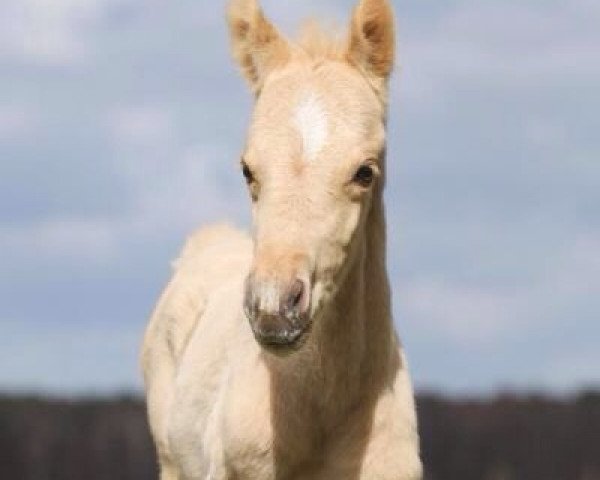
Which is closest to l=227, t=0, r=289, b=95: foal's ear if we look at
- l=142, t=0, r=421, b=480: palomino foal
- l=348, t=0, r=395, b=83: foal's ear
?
l=142, t=0, r=421, b=480: palomino foal

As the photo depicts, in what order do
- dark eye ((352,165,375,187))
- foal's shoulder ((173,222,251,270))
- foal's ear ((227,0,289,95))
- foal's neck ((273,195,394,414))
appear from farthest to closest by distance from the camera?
1. foal's shoulder ((173,222,251,270))
2. foal's ear ((227,0,289,95))
3. foal's neck ((273,195,394,414))
4. dark eye ((352,165,375,187))

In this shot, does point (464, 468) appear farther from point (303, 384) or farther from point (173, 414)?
point (303, 384)

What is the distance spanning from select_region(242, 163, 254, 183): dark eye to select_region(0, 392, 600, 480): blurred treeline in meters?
15.3

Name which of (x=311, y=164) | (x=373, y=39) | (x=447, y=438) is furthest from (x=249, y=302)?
(x=447, y=438)

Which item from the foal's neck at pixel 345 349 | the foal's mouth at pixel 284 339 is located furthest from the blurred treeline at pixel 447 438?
the foal's mouth at pixel 284 339

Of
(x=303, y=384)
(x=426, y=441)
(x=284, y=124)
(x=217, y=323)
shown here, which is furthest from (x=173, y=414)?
(x=426, y=441)

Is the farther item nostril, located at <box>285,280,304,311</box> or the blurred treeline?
the blurred treeline

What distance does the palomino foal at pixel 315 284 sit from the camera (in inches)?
348

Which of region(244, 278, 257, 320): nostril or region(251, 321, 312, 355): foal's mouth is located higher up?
region(244, 278, 257, 320): nostril

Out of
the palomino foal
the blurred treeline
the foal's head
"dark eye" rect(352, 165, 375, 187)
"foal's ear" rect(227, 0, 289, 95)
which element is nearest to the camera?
the foal's head

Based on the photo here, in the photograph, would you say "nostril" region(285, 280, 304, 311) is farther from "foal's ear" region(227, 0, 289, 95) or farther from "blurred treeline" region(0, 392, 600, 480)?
"blurred treeline" region(0, 392, 600, 480)

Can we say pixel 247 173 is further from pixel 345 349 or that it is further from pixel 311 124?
pixel 345 349

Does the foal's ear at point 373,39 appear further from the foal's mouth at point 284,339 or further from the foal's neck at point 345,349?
the foal's mouth at point 284,339

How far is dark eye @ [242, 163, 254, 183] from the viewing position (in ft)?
29.9
